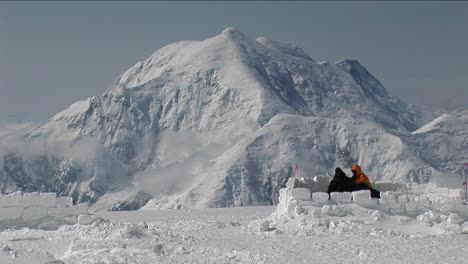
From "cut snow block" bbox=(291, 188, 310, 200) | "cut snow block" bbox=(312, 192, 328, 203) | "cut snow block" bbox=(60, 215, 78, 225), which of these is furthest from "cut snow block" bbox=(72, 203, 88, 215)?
"cut snow block" bbox=(312, 192, 328, 203)

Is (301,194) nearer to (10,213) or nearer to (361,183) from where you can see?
(361,183)

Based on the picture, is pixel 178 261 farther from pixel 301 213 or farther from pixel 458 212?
pixel 458 212

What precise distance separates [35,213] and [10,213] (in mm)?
940

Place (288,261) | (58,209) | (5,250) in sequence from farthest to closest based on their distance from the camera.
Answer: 1. (58,209)
2. (5,250)
3. (288,261)

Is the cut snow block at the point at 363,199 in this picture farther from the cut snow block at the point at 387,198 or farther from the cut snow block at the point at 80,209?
the cut snow block at the point at 80,209

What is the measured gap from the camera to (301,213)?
26.0 metres

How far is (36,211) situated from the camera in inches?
1196

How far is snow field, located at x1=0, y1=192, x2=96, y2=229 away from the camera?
98.9 ft

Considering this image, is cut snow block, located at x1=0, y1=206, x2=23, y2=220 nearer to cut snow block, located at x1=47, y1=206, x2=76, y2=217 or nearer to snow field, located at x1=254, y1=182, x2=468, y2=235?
cut snow block, located at x1=47, y1=206, x2=76, y2=217

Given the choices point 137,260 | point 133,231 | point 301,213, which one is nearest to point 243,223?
point 301,213

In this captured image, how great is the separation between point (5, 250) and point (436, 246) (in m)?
12.0

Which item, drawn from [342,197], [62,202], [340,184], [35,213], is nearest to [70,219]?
[62,202]

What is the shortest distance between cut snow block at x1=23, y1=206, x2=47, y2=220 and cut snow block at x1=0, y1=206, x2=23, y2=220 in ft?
0.85

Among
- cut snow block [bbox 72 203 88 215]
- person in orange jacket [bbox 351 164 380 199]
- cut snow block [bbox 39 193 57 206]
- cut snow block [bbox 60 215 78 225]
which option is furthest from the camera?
cut snow block [bbox 39 193 57 206]
